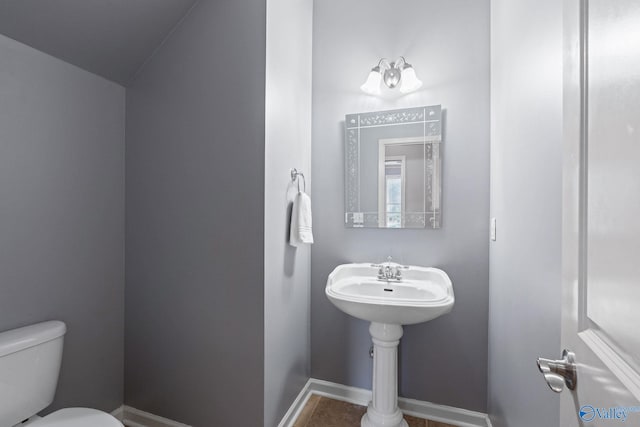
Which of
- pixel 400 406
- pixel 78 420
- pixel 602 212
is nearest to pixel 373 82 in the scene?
pixel 602 212

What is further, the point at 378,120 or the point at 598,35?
the point at 378,120

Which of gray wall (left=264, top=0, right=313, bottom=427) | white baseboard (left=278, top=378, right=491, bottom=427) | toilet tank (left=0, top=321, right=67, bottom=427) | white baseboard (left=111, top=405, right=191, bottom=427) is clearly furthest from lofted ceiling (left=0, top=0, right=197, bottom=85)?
white baseboard (left=278, top=378, right=491, bottom=427)

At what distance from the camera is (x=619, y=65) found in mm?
383

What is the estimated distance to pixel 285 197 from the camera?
1.61 meters

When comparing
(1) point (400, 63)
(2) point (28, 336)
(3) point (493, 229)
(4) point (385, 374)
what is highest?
(1) point (400, 63)

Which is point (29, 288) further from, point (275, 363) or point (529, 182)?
point (529, 182)

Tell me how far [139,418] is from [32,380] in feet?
2.35

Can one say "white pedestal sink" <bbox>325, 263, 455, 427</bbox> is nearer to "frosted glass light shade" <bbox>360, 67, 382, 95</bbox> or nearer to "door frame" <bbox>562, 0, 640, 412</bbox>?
"door frame" <bbox>562, 0, 640, 412</bbox>

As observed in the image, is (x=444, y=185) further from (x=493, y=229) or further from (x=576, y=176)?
(x=576, y=176)

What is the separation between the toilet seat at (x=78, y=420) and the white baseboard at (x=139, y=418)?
0.54 m

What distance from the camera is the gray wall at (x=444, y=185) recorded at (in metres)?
1.64

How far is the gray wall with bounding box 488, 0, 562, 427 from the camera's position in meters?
0.78

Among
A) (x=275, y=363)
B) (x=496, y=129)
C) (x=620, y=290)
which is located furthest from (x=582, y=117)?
(x=275, y=363)

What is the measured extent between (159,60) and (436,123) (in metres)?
1.67
